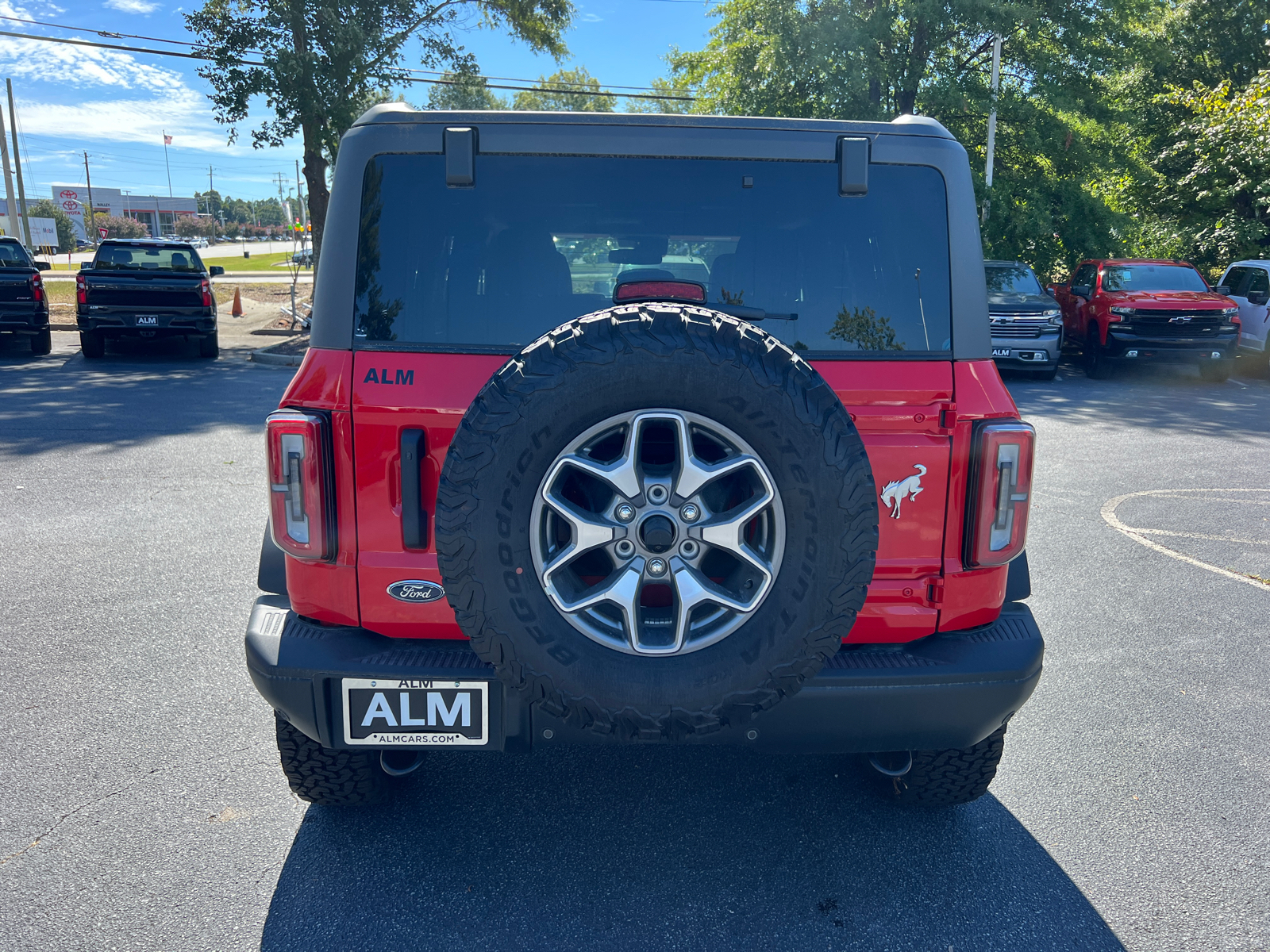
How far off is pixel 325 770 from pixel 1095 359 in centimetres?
1540

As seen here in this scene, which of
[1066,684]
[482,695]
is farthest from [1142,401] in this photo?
[482,695]

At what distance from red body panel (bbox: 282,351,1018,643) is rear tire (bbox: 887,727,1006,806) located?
0.58 metres

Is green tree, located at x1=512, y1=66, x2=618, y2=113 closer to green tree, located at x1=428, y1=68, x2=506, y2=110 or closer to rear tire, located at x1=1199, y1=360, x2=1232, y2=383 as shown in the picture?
green tree, located at x1=428, y1=68, x2=506, y2=110

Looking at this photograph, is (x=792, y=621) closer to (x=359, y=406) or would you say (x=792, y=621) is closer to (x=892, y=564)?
(x=892, y=564)

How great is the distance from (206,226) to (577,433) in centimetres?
15414

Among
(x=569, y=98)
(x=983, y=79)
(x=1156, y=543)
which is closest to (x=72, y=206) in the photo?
(x=569, y=98)

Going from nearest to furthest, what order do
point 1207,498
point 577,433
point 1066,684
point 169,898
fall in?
point 577,433
point 169,898
point 1066,684
point 1207,498

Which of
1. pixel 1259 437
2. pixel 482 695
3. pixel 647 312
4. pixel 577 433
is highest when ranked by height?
pixel 647 312

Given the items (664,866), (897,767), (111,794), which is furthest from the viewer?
(111,794)

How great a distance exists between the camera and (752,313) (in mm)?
2514

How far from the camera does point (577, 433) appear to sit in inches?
83.2

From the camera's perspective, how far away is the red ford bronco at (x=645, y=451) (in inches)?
83.3

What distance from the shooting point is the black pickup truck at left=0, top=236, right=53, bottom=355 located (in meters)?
14.8

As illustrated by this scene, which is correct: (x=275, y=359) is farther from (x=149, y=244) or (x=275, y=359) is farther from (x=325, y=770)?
(x=325, y=770)
